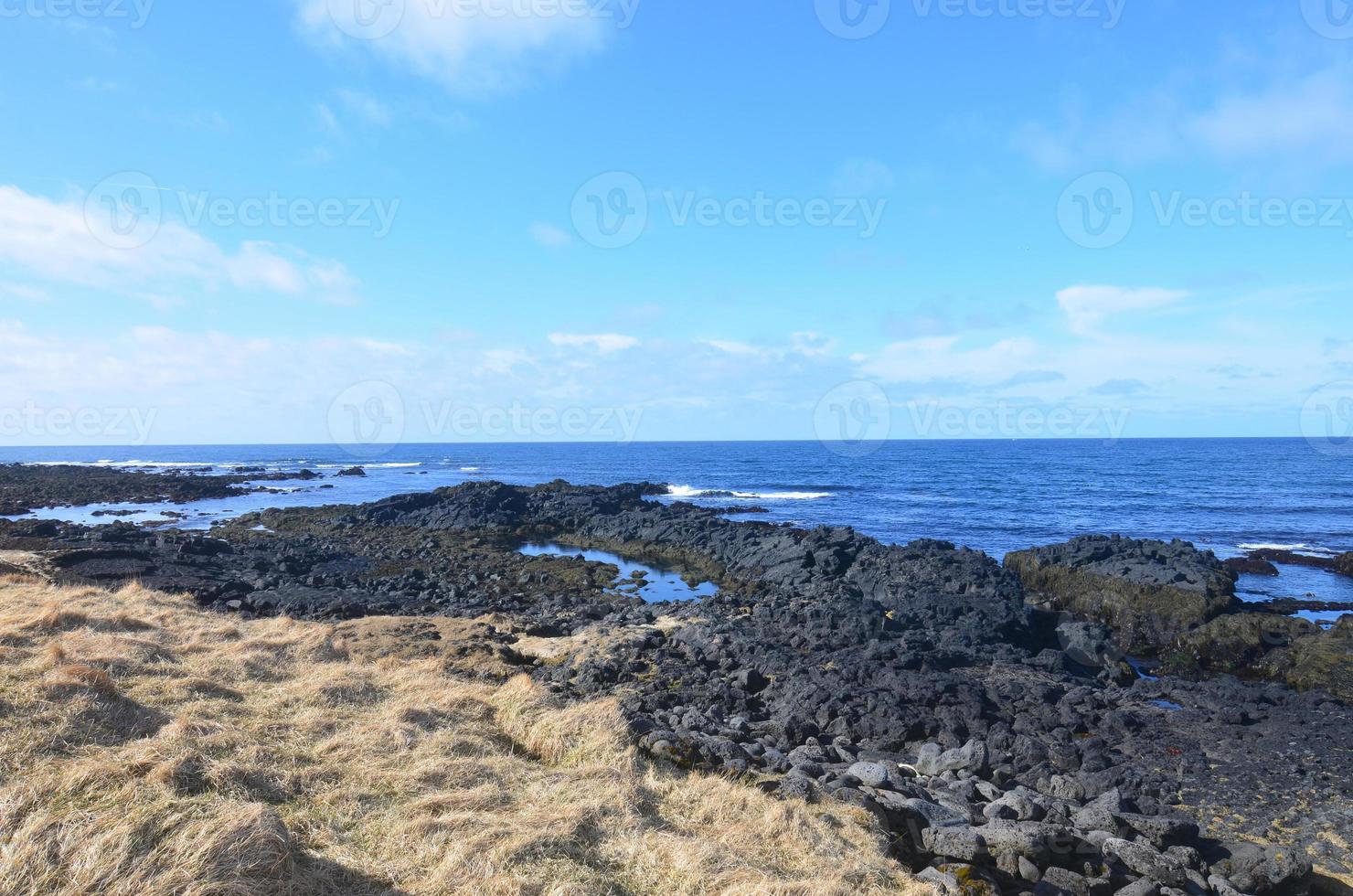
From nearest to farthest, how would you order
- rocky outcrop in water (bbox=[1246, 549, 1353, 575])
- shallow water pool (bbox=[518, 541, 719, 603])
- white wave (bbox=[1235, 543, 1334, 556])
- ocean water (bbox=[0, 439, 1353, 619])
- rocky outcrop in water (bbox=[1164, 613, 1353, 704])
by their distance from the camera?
rocky outcrop in water (bbox=[1164, 613, 1353, 704]), shallow water pool (bbox=[518, 541, 719, 603]), rocky outcrop in water (bbox=[1246, 549, 1353, 575]), white wave (bbox=[1235, 543, 1334, 556]), ocean water (bbox=[0, 439, 1353, 619])

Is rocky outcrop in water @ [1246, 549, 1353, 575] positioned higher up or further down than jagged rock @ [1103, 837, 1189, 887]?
further down

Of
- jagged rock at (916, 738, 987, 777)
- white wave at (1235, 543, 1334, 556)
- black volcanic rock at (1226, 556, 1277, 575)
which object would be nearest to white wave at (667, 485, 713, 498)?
white wave at (1235, 543, 1334, 556)

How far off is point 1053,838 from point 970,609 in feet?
47.4

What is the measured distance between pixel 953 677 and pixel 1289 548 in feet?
112

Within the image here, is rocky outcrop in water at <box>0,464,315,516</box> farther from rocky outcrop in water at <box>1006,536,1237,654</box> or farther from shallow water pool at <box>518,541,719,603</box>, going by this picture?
rocky outcrop in water at <box>1006,536,1237,654</box>

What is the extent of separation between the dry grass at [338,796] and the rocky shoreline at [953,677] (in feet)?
4.66

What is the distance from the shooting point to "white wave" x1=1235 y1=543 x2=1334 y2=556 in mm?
36219

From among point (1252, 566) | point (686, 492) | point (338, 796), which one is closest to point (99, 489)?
point (686, 492)

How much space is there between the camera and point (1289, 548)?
123 feet

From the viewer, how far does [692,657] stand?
18.4 m

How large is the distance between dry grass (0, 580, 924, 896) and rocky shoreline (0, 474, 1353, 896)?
1.42 m

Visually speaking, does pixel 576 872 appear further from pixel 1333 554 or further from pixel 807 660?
pixel 1333 554

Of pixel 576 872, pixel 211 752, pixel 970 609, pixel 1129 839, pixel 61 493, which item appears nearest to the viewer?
pixel 576 872

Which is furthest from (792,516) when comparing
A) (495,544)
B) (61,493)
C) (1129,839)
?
(61,493)
